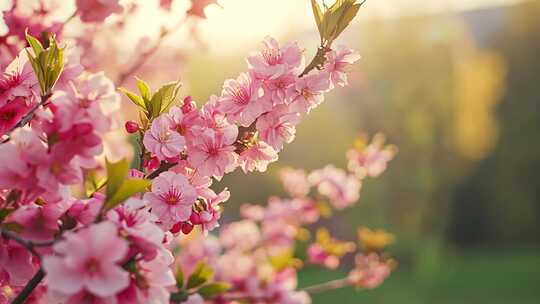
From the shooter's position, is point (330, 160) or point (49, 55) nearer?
point (49, 55)

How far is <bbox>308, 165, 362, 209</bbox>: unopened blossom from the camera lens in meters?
2.94

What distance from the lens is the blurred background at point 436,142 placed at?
12.9 m

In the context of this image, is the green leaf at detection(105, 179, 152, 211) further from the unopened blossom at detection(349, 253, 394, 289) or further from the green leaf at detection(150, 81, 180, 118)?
the unopened blossom at detection(349, 253, 394, 289)

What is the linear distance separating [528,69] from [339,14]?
46.3 feet

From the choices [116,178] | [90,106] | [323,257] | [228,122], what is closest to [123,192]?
[116,178]

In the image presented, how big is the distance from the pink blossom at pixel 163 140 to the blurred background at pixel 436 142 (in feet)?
34.8

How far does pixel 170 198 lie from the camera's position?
1220 millimetres

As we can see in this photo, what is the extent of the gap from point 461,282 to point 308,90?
12196 millimetres

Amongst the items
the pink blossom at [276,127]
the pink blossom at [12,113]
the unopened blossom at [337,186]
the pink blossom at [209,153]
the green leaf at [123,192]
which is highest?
the unopened blossom at [337,186]

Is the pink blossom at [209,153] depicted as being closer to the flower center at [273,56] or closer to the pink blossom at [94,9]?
the flower center at [273,56]

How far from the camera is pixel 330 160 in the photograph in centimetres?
1366

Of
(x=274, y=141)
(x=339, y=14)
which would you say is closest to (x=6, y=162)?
(x=274, y=141)

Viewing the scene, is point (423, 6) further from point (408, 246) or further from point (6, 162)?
point (6, 162)

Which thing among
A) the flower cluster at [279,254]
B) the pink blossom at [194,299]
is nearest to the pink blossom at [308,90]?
the pink blossom at [194,299]
